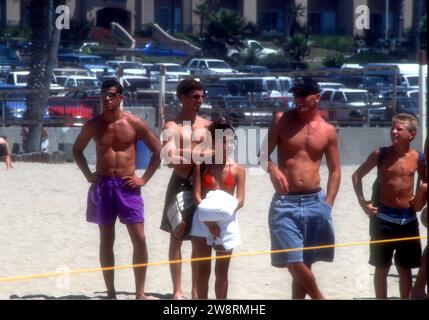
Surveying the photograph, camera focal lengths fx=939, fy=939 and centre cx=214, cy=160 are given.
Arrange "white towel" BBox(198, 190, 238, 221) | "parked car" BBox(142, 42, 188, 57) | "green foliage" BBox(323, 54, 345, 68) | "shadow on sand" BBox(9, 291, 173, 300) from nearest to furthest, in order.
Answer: "white towel" BBox(198, 190, 238, 221) → "shadow on sand" BBox(9, 291, 173, 300) → "parked car" BBox(142, 42, 188, 57) → "green foliage" BBox(323, 54, 345, 68)

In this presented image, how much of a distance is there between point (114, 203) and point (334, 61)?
15351 mm

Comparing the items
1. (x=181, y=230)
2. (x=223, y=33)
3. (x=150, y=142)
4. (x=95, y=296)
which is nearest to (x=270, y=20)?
(x=223, y=33)

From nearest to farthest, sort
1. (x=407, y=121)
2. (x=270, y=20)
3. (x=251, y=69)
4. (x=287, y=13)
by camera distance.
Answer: (x=407, y=121) < (x=287, y=13) < (x=270, y=20) < (x=251, y=69)

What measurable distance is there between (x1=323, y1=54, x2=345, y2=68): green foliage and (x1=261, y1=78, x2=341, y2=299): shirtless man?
46.3 ft

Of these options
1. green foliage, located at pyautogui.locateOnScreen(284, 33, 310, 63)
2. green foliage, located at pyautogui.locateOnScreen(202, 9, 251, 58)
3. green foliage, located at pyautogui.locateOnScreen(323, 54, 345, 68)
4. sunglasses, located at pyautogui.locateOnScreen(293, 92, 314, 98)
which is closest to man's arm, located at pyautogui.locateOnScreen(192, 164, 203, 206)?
sunglasses, located at pyautogui.locateOnScreen(293, 92, 314, 98)

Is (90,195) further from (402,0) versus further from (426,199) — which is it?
(402,0)

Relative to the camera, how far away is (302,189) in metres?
5.81

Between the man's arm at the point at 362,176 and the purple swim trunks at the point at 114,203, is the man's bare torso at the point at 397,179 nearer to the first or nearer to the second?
the man's arm at the point at 362,176

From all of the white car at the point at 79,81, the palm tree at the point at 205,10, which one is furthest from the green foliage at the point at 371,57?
the white car at the point at 79,81

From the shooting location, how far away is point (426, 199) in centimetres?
591

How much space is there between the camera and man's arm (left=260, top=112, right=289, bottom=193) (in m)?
5.78

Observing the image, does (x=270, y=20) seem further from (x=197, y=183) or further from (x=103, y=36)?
(x=197, y=183)

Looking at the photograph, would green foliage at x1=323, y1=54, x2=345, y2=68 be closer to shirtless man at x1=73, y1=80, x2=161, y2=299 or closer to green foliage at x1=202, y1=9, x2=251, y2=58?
green foliage at x1=202, y1=9, x2=251, y2=58

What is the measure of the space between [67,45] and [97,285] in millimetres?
23235
